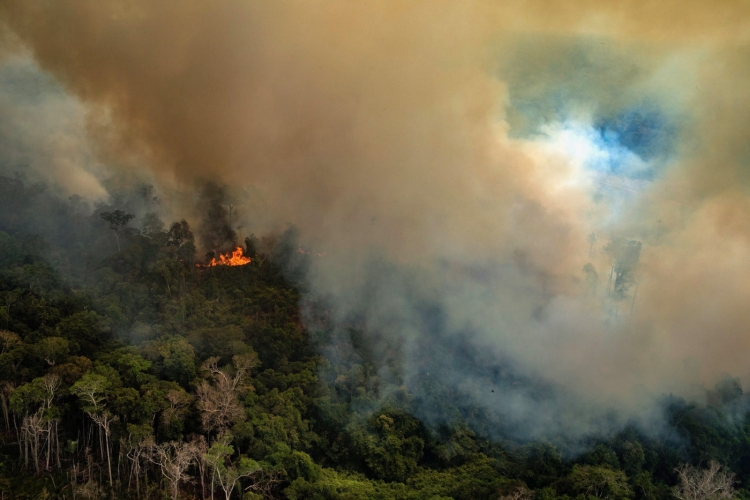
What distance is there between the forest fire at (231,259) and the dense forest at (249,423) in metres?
5.47

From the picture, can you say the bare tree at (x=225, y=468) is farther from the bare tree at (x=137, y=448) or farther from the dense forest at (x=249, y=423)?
the bare tree at (x=137, y=448)

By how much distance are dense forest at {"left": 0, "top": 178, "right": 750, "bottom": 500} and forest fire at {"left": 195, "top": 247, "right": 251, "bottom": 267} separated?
547 centimetres

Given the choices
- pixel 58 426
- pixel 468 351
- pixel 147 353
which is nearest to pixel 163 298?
pixel 147 353

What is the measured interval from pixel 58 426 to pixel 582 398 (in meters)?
18.8

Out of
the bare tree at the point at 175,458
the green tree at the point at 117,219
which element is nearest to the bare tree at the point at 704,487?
the bare tree at the point at 175,458

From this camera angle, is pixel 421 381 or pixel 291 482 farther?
pixel 421 381

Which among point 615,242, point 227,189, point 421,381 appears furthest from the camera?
point 227,189

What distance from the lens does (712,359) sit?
23344mm

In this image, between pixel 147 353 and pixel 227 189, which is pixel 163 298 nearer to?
pixel 147 353

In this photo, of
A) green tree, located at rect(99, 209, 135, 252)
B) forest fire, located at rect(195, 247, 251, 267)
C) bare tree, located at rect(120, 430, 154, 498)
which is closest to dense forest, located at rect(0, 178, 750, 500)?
bare tree, located at rect(120, 430, 154, 498)

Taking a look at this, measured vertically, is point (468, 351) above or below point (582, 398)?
above

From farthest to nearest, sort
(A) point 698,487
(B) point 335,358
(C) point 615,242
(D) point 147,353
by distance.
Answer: (C) point 615,242
(B) point 335,358
(D) point 147,353
(A) point 698,487

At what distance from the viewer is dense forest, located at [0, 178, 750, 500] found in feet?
53.6

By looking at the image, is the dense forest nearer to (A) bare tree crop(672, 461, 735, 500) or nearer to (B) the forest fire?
(A) bare tree crop(672, 461, 735, 500)
